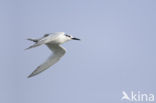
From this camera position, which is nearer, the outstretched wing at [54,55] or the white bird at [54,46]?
the white bird at [54,46]

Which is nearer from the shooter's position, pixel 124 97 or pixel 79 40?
pixel 79 40

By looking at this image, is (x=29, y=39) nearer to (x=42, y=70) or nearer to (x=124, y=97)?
(x=42, y=70)

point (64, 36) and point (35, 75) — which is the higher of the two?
point (64, 36)

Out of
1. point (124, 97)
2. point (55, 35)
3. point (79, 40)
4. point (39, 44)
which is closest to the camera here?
point (39, 44)

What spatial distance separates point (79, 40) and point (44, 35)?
3.60 feet

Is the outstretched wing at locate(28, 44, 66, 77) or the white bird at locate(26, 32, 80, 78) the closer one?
the white bird at locate(26, 32, 80, 78)

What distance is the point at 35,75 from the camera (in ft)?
38.6

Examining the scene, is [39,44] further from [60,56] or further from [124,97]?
[124,97]

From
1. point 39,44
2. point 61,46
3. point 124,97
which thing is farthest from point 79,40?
point 124,97

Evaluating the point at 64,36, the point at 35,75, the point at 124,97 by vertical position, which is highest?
the point at 64,36

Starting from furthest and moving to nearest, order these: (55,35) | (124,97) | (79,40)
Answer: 1. (124,97)
2. (79,40)
3. (55,35)

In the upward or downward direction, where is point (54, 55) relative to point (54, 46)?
downward

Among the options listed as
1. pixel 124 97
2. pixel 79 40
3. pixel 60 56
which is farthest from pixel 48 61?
pixel 124 97

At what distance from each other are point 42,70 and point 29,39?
0.99m
